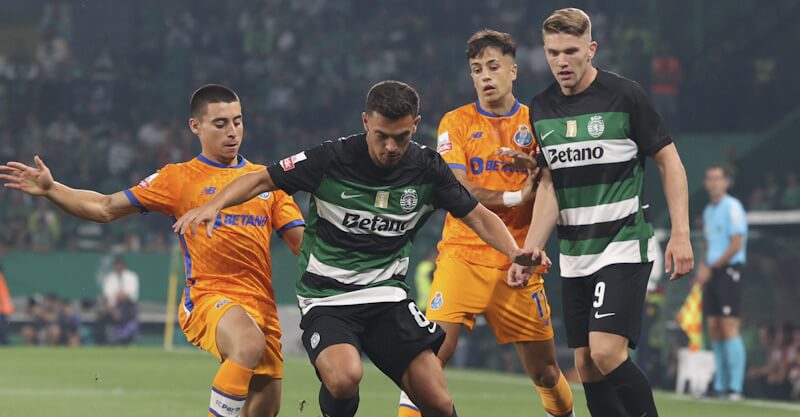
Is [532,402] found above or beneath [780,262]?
beneath

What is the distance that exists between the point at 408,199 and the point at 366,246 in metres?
0.30

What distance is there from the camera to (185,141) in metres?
27.6

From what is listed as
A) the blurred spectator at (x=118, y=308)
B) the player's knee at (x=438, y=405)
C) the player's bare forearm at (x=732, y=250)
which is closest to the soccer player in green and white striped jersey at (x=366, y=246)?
the player's knee at (x=438, y=405)

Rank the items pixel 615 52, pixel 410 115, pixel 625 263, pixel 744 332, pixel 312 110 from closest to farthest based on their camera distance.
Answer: pixel 410 115 → pixel 625 263 → pixel 744 332 → pixel 615 52 → pixel 312 110

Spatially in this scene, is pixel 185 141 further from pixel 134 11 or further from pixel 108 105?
pixel 134 11

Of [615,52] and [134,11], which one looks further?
[134,11]

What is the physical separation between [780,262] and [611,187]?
345 inches

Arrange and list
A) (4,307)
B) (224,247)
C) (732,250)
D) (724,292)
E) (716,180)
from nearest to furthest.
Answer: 1. (224,247)
2. (724,292)
3. (732,250)
4. (716,180)
5. (4,307)

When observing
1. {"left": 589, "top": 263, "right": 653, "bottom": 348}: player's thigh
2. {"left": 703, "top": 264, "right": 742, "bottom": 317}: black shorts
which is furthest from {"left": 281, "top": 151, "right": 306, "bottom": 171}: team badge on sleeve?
{"left": 703, "top": 264, "right": 742, "bottom": 317}: black shorts

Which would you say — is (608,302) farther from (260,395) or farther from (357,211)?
(260,395)

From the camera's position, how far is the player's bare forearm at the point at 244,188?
20.7ft

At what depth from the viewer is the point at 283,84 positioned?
2917 cm

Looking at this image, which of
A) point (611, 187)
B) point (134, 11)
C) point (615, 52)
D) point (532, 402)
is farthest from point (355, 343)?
point (134, 11)

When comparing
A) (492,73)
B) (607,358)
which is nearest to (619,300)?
(607,358)
